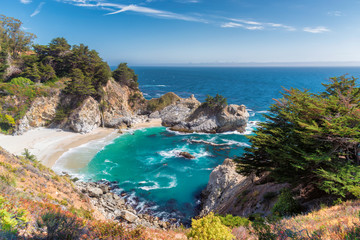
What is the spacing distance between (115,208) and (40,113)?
108 ft

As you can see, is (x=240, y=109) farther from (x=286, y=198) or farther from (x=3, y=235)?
(x=3, y=235)

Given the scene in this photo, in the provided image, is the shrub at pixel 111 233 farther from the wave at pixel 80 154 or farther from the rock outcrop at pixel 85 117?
the rock outcrop at pixel 85 117

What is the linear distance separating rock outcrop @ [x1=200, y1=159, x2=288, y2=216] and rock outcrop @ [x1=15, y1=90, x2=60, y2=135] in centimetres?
3842

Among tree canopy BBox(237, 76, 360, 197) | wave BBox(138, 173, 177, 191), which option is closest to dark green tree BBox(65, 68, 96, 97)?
wave BBox(138, 173, 177, 191)

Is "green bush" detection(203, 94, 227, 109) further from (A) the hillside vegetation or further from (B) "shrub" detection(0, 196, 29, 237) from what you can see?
(B) "shrub" detection(0, 196, 29, 237)

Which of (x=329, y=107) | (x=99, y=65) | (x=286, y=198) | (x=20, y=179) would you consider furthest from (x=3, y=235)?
(x=99, y=65)

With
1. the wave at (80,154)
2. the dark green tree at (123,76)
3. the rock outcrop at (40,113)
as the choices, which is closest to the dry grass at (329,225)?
the wave at (80,154)

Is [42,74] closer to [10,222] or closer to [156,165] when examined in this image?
[156,165]

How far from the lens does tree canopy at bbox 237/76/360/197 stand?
427 inches

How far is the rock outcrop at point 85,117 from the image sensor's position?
41.4m

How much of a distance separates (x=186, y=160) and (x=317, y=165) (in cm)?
2332

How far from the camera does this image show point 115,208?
20.2 metres

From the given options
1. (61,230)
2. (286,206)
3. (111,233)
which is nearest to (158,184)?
(286,206)

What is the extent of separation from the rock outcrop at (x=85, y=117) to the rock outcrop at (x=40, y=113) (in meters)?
4.56
